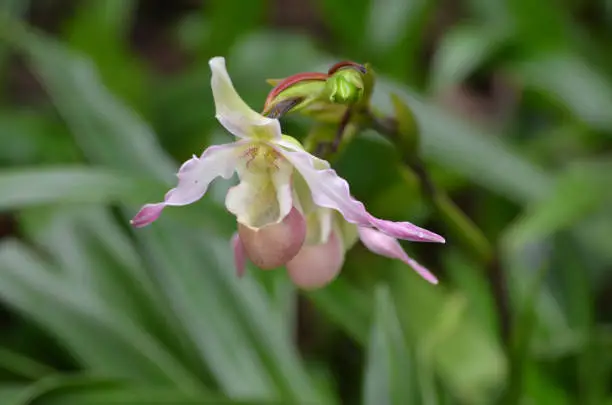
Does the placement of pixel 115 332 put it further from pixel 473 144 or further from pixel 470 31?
pixel 470 31

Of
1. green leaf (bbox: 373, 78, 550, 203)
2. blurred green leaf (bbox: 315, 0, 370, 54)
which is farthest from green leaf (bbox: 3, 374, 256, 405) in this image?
blurred green leaf (bbox: 315, 0, 370, 54)

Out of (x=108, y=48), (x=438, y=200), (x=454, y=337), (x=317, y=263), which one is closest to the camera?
(x=317, y=263)

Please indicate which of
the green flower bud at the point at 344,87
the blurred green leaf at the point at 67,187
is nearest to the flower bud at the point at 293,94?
the green flower bud at the point at 344,87

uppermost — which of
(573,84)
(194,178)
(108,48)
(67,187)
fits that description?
(108,48)

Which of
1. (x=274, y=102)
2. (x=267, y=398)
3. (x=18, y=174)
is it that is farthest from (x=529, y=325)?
(x=18, y=174)

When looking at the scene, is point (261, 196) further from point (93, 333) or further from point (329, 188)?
point (93, 333)

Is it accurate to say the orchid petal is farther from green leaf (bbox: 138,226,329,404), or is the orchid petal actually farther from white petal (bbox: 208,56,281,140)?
green leaf (bbox: 138,226,329,404)

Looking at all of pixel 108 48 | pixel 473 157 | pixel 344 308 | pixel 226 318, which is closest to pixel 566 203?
pixel 473 157
